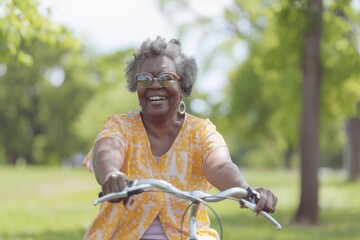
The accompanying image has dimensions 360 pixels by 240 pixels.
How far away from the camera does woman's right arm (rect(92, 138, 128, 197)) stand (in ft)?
11.4

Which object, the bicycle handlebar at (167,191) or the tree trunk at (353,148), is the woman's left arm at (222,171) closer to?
the bicycle handlebar at (167,191)

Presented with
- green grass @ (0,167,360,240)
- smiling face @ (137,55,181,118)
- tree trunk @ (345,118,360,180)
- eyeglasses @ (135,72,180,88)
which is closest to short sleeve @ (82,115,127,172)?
smiling face @ (137,55,181,118)

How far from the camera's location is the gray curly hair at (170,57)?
168 inches

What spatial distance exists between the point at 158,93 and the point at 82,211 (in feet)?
51.3

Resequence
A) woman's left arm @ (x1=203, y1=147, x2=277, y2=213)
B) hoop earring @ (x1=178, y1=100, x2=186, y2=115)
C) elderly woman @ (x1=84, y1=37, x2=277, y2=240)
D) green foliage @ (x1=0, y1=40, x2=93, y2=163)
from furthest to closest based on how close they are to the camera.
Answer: green foliage @ (x1=0, y1=40, x2=93, y2=163), hoop earring @ (x1=178, y1=100, x2=186, y2=115), elderly woman @ (x1=84, y1=37, x2=277, y2=240), woman's left arm @ (x1=203, y1=147, x2=277, y2=213)

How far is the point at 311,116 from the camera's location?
54.6 feet

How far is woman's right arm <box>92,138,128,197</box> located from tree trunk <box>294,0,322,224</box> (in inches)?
505

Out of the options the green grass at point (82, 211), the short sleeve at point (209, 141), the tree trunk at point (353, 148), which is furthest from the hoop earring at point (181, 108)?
the tree trunk at point (353, 148)

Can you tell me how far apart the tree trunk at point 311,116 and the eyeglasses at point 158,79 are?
12610mm

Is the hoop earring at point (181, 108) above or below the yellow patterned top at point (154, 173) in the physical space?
above

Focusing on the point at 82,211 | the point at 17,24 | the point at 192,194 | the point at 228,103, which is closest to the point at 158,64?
the point at 192,194

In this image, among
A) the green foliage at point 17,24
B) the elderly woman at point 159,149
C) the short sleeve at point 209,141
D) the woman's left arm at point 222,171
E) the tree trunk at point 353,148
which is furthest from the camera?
the tree trunk at point 353,148

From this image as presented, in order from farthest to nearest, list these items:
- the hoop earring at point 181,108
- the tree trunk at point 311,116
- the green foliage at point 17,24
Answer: the tree trunk at point 311,116, the green foliage at point 17,24, the hoop earring at point 181,108

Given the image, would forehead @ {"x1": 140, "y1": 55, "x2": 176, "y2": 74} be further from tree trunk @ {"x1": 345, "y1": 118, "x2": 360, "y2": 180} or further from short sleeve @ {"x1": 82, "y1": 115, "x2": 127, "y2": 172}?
tree trunk @ {"x1": 345, "y1": 118, "x2": 360, "y2": 180}
